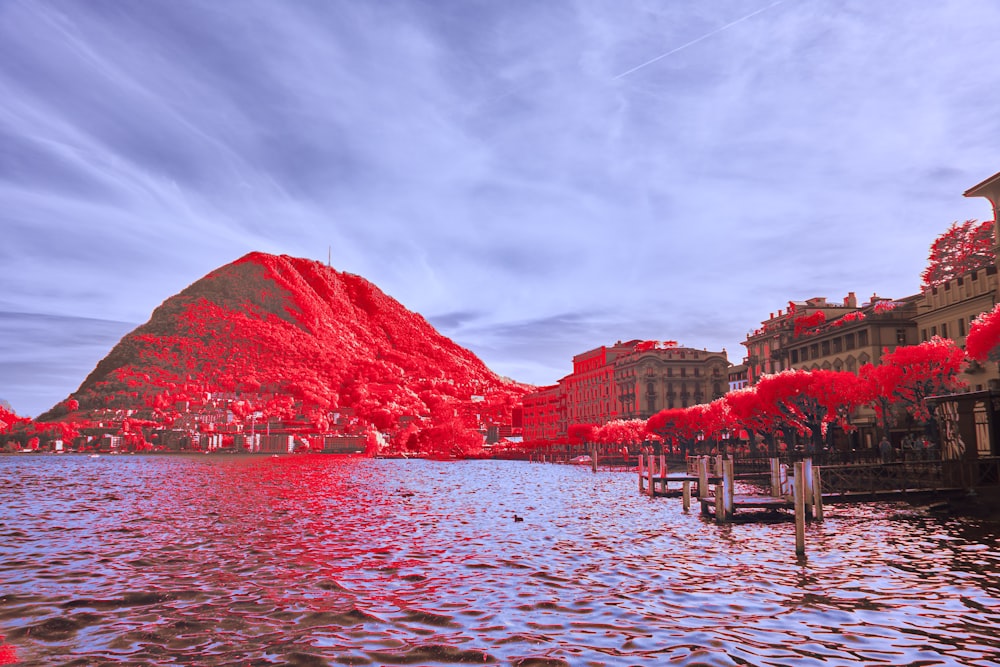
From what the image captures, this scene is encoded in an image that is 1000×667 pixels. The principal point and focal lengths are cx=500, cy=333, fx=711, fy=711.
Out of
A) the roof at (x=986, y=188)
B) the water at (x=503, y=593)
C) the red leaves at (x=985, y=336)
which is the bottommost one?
the water at (x=503, y=593)

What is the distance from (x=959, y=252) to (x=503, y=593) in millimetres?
82184

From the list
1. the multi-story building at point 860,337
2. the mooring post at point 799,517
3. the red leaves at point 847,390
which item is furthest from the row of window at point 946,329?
the mooring post at point 799,517

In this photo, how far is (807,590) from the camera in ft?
61.2

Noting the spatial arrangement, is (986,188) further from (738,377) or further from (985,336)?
(738,377)

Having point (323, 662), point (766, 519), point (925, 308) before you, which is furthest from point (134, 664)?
point (925, 308)

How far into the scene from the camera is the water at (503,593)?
13.4 meters

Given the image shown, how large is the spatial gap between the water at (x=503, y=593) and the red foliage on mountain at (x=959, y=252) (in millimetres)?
54011

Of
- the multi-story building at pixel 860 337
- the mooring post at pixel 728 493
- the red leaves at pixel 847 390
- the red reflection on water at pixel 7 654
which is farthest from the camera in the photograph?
the multi-story building at pixel 860 337

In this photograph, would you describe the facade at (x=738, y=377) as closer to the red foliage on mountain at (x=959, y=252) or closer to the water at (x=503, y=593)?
the red foliage on mountain at (x=959, y=252)

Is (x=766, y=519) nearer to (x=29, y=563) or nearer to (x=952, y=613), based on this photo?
(x=952, y=613)

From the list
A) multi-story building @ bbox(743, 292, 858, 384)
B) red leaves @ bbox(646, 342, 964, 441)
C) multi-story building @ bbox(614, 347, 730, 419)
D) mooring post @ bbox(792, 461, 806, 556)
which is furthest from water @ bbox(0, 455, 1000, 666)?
multi-story building @ bbox(614, 347, 730, 419)

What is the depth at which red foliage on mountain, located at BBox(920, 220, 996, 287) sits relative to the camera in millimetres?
75812

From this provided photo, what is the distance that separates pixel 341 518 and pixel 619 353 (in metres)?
142

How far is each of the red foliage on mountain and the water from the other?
54011mm
